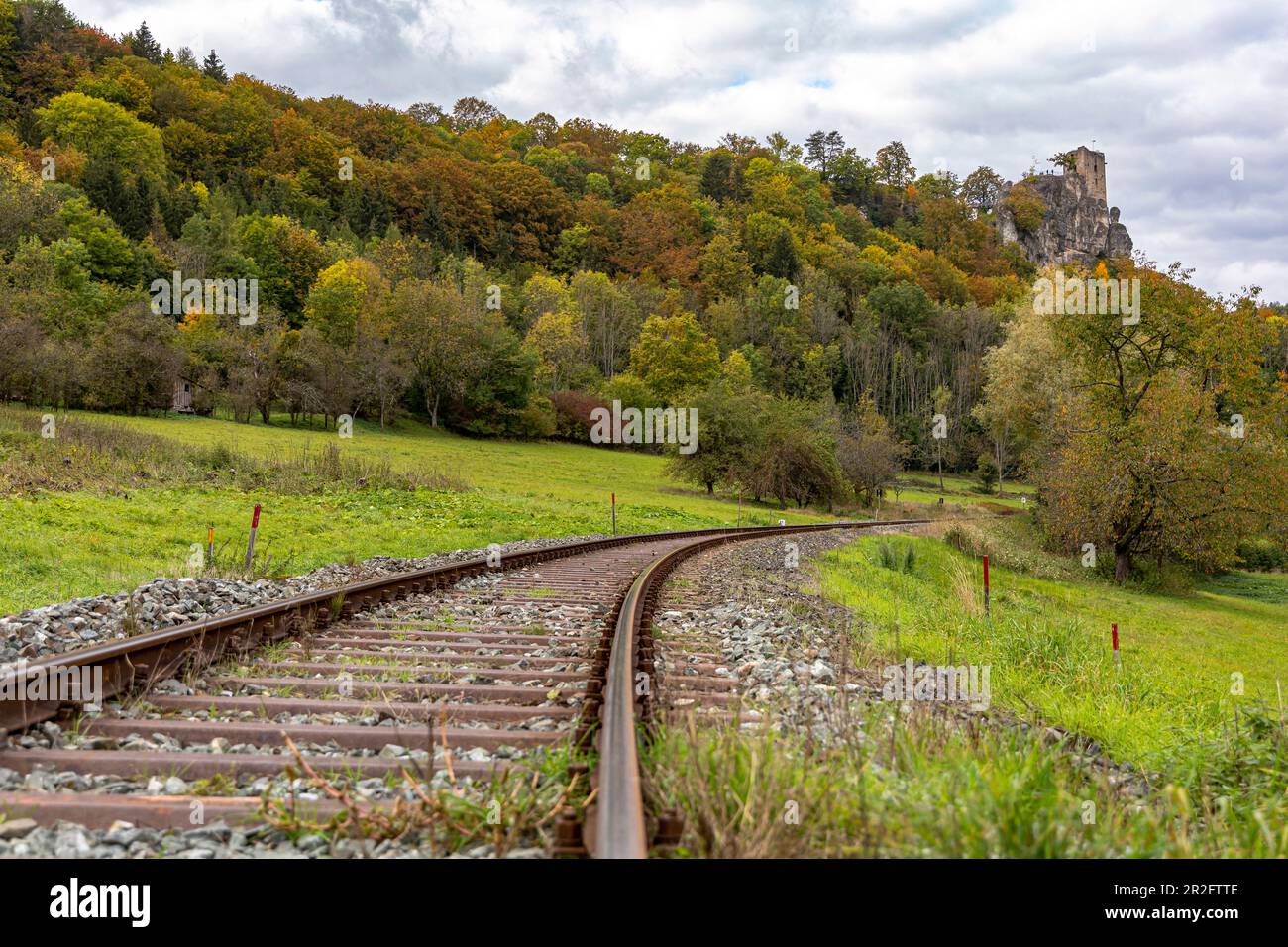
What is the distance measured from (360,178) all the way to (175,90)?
29375mm

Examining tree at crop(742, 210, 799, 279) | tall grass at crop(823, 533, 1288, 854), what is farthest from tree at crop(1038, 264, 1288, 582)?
tree at crop(742, 210, 799, 279)

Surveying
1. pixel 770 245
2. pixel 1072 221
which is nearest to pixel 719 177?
pixel 770 245

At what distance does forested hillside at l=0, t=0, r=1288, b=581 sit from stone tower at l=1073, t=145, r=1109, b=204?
42300 millimetres

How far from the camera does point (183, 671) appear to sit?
17.5 feet

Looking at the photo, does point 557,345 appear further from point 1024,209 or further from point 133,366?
point 1024,209

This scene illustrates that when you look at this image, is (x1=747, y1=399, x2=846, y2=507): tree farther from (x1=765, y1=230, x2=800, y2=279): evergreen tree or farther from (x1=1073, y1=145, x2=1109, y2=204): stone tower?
(x1=1073, y1=145, x2=1109, y2=204): stone tower

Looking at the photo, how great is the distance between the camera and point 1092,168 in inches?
7397

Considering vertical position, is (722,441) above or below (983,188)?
below

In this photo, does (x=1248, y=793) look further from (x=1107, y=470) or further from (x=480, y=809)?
(x=1107, y=470)

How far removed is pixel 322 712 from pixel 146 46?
167615 mm

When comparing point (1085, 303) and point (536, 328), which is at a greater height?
point (536, 328)

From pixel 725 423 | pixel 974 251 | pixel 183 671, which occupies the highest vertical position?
pixel 974 251

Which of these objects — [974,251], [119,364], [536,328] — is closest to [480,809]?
[119,364]
